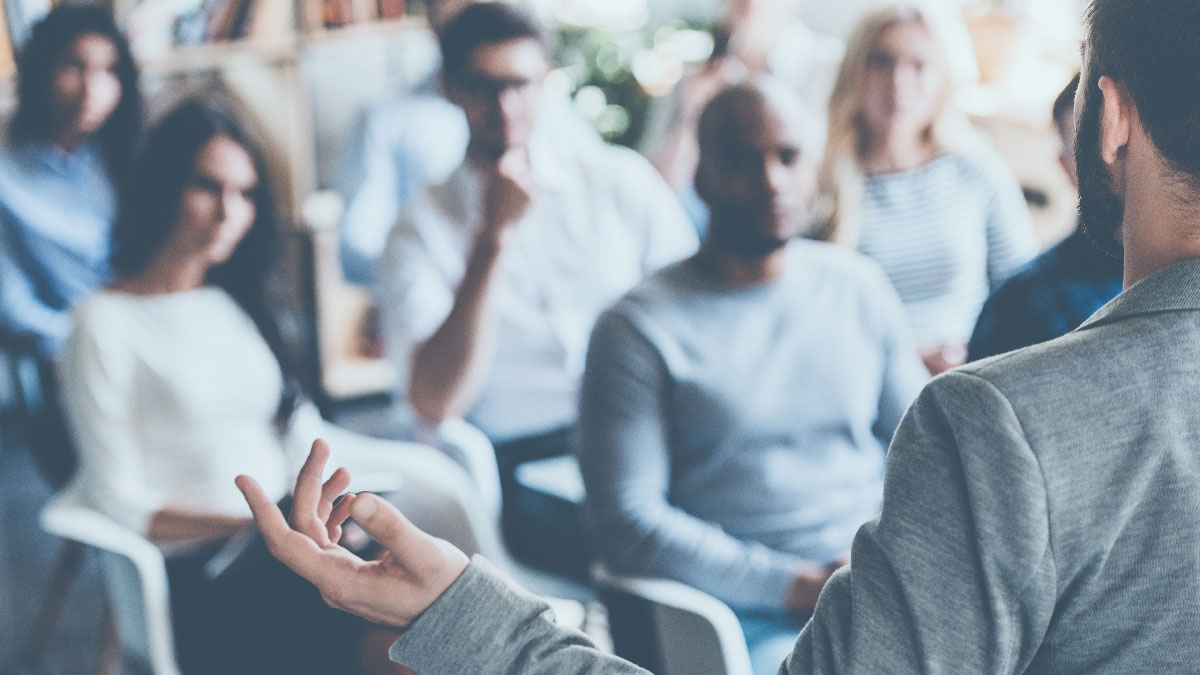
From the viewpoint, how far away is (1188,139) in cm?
51

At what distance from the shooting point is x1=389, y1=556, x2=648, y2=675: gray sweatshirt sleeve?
0.60m

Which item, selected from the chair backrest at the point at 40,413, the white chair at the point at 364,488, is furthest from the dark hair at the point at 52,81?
the white chair at the point at 364,488

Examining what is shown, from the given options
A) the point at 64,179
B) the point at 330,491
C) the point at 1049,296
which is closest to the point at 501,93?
the point at 1049,296

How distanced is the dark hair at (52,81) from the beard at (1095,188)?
2.02 metres

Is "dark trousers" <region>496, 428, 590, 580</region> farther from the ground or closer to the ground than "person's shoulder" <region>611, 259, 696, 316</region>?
closer to the ground

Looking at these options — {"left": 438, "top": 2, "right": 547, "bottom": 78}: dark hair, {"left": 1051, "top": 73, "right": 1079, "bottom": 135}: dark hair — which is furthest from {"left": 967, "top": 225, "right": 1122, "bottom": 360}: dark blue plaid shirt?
{"left": 438, "top": 2, "right": 547, "bottom": 78}: dark hair

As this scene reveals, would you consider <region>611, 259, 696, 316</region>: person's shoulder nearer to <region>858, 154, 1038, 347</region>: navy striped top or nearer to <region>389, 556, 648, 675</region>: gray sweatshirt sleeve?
<region>858, 154, 1038, 347</region>: navy striped top

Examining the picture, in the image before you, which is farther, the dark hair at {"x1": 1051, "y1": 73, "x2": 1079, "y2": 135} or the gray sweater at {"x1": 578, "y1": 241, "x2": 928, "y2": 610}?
the gray sweater at {"x1": 578, "y1": 241, "x2": 928, "y2": 610}

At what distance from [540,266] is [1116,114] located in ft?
4.96

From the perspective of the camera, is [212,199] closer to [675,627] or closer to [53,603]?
[53,603]

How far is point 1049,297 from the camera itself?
113 cm

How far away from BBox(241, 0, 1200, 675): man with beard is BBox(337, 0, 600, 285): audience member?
2.38m

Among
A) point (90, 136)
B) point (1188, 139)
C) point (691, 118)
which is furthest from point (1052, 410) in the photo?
point (90, 136)

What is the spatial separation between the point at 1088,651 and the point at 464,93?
1595mm
